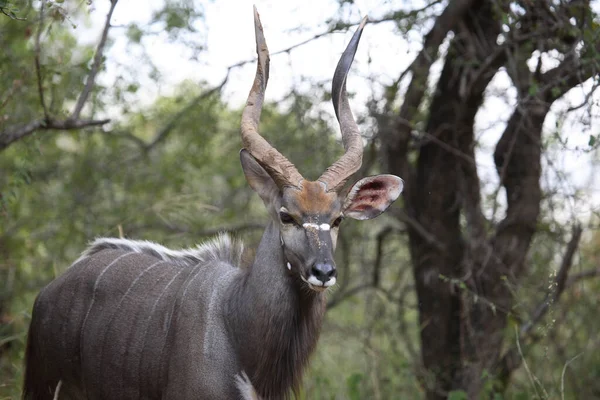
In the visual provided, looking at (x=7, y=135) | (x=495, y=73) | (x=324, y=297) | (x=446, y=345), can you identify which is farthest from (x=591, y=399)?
(x=7, y=135)

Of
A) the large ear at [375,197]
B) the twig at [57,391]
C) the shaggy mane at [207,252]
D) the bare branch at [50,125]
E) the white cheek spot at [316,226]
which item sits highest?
the bare branch at [50,125]

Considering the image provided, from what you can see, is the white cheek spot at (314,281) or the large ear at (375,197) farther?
the large ear at (375,197)

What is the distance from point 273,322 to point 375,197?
3.04ft

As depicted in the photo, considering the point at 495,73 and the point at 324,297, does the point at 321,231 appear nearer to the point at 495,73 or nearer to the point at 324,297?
the point at 324,297

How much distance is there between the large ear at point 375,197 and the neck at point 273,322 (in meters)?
0.50

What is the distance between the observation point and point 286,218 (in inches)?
165

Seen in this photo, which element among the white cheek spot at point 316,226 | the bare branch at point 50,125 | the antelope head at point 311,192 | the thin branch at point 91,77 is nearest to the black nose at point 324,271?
the antelope head at point 311,192

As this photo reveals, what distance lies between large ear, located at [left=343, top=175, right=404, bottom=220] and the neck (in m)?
0.50

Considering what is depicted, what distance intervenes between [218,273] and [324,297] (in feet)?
2.17

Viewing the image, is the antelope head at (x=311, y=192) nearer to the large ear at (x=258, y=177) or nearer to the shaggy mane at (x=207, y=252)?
the large ear at (x=258, y=177)

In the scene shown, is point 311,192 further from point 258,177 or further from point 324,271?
point 324,271

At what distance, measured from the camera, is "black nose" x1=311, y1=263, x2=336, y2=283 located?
3881 mm

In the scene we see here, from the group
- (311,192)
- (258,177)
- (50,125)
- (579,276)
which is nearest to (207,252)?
(258,177)

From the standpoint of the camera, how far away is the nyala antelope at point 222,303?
418 cm
